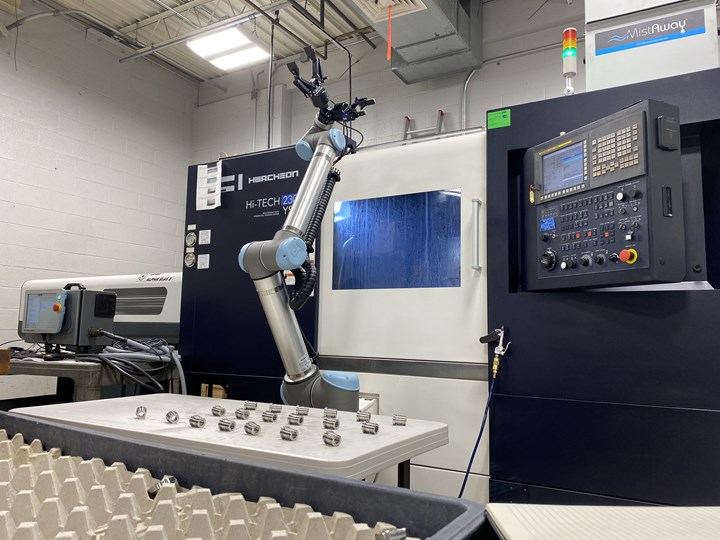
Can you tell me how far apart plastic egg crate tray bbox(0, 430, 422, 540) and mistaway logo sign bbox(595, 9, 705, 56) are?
1606 millimetres

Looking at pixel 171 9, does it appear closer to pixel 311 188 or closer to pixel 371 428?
pixel 311 188

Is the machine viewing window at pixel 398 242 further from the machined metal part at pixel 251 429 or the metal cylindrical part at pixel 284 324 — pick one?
the machined metal part at pixel 251 429

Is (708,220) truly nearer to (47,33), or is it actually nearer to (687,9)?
(687,9)

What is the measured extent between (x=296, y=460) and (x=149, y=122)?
4880mm

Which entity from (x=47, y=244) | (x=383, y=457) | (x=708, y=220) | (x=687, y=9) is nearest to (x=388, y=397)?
(x=383, y=457)

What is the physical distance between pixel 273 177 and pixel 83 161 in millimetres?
3123

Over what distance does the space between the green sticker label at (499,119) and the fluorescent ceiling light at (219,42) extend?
292cm

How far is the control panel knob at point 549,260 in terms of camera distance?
56.3 inches

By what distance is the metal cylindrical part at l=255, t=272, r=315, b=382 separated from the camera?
153 centimetres

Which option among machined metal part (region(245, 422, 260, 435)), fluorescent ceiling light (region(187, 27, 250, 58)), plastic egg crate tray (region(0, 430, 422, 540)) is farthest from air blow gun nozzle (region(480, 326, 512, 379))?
fluorescent ceiling light (region(187, 27, 250, 58))

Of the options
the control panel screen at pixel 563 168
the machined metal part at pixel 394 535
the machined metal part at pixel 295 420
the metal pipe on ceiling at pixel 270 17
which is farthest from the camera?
the metal pipe on ceiling at pixel 270 17

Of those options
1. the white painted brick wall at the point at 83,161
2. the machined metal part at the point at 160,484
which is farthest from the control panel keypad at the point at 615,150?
the white painted brick wall at the point at 83,161

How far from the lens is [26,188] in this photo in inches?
155

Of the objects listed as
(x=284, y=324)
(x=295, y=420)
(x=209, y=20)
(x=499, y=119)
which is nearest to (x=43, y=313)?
(x=284, y=324)
